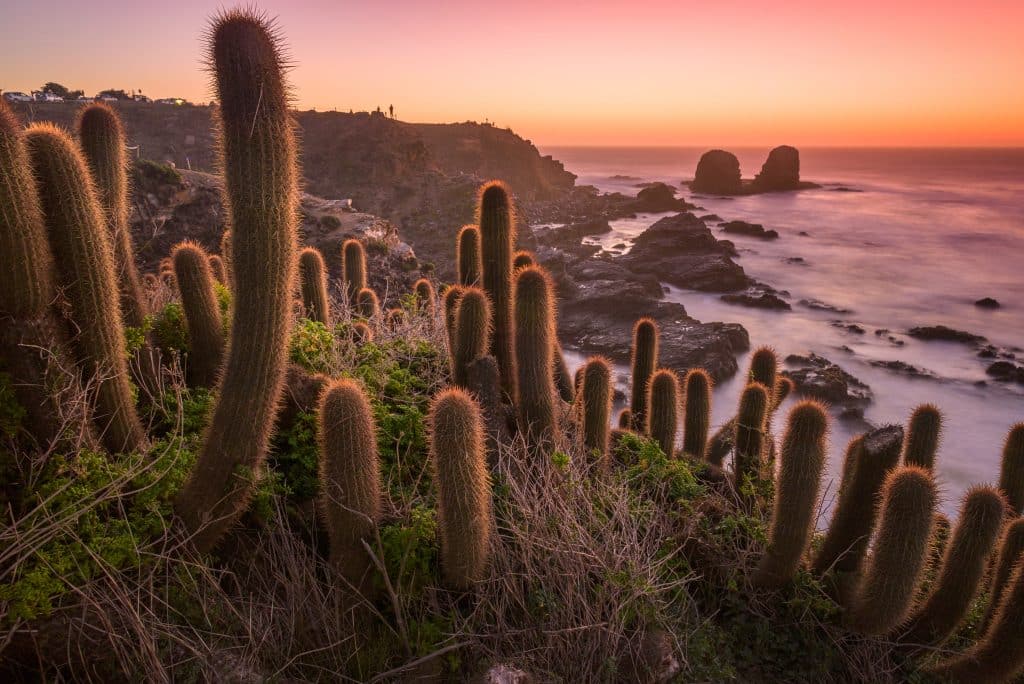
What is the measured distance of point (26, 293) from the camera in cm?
349

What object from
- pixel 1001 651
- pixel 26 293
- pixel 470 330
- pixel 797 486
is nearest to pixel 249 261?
pixel 26 293

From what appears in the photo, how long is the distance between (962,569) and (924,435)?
6.57 ft

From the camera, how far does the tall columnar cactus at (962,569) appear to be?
16.1 ft

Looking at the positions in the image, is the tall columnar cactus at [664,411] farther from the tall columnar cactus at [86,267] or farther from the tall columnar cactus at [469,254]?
the tall columnar cactus at [86,267]

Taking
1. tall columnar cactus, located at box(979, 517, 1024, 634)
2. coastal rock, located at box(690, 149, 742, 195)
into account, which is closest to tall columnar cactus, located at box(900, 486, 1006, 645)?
tall columnar cactus, located at box(979, 517, 1024, 634)

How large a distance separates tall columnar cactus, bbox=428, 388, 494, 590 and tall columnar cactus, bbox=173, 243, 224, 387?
262 cm

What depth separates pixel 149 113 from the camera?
2068 inches

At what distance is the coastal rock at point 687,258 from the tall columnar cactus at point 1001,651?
25.8 m

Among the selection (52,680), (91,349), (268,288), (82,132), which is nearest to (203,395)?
(91,349)

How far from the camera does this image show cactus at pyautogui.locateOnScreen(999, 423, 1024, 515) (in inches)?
277

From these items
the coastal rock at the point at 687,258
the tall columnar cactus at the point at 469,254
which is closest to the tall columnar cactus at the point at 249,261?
the tall columnar cactus at the point at 469,254

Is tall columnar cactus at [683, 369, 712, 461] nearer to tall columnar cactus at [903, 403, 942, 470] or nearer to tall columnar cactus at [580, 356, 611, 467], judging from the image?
tall columnar cactus at [580, 356, 611, 467]

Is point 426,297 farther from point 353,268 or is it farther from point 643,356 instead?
point 643,356

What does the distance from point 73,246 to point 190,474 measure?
159 cm
